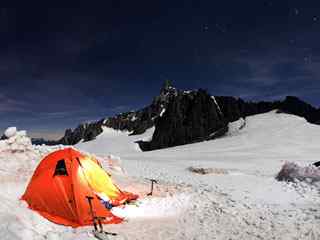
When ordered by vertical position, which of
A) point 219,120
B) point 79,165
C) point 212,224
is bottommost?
point 212,224

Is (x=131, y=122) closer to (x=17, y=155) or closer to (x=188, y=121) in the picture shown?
(x=188, y=121)

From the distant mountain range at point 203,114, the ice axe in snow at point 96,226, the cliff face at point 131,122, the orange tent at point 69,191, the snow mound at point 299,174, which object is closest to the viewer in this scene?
the ice axe in snow at point 96,226

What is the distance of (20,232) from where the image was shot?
818cm

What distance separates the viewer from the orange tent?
1062cm

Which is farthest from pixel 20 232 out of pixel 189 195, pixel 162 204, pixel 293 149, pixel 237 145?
pixel 237 145

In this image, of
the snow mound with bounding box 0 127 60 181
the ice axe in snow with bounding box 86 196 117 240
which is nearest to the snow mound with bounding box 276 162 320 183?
the ice axe in snow with bounding box 86 196 117 240

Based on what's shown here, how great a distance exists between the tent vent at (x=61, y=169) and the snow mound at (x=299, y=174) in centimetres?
1231

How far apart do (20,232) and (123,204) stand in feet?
16.6

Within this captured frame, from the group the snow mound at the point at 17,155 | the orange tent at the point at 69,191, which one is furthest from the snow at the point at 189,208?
the orange tent at the point at 69,191

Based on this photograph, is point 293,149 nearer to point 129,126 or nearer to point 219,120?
point 219,120

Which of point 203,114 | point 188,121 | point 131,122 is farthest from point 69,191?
point 131,122

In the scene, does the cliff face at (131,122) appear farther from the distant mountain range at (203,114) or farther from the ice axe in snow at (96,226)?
the ice axe in snow at (96,226)

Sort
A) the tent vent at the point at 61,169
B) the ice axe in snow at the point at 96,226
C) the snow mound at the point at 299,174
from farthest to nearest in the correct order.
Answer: the snow mound at the point at 299,174, the tent vent at the point at 61,169, the ice axe in snow at the point at 96,226

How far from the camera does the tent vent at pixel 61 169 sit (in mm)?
11591
